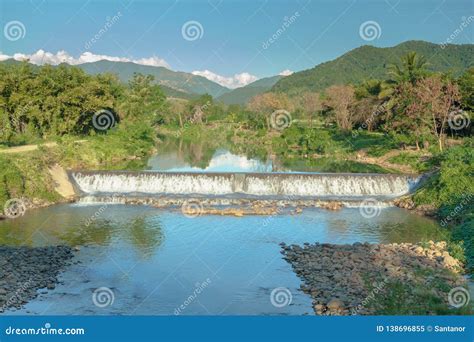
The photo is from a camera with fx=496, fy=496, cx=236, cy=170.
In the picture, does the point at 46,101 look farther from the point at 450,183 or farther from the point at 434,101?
the point at 450,183

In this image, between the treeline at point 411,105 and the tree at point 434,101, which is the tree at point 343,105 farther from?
the tree at point 434,101

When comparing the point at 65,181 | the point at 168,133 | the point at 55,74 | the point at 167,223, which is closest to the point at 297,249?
the point at 167,223

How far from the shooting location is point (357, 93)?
1642 inches

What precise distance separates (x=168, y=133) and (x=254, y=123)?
9959mm

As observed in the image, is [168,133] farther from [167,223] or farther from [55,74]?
[167,223]

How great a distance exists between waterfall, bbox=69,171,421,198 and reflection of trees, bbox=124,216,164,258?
4.09 metres

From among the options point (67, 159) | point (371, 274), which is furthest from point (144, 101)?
point (371, 274)

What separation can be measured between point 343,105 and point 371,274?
94.9 feet

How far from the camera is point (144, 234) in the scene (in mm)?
14664

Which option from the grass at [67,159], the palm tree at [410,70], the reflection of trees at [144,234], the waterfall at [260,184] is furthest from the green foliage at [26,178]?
the palm tree at [410,70]

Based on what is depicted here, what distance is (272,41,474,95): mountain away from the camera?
3270 inches

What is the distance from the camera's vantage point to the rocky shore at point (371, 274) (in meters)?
9.28

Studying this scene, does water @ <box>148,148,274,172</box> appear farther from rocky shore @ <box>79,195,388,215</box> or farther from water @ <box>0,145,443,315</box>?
rocky shore @ <box>79,195,388,215</box>

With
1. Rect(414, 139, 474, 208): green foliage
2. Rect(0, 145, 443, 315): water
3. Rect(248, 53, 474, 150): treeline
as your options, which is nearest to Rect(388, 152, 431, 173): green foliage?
Rect(248, 53, 474, 150): treeline
